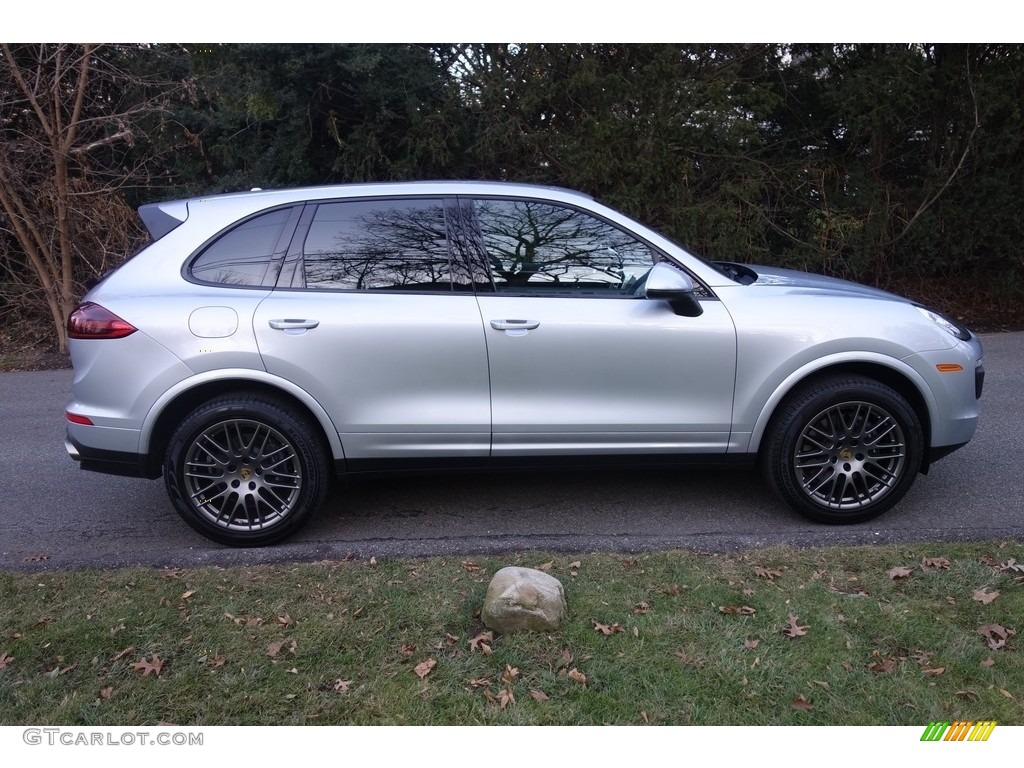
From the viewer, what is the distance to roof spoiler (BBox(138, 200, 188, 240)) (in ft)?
14.9

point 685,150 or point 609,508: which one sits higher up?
point 685,150

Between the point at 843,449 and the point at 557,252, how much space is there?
183 cm

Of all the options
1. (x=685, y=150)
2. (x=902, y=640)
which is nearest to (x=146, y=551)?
(x=902, y=640)

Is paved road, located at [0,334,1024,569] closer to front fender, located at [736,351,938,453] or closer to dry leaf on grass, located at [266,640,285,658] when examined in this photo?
front fender, located at [736,351,938,453]

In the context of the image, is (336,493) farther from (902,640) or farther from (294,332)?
(902,640)

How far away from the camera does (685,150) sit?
10.6m

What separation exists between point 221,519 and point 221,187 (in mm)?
7593

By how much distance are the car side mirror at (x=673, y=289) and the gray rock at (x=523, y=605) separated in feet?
5.19

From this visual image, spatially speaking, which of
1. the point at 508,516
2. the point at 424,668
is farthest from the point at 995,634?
the point at 508,516

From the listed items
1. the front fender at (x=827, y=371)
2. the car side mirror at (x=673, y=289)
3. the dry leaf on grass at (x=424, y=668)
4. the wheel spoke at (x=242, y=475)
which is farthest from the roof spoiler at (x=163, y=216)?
the front fender at (x=827, y=371)

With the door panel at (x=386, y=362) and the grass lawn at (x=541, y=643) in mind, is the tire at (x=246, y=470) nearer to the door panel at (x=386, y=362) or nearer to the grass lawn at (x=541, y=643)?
the door panel at (x=386, y=362)

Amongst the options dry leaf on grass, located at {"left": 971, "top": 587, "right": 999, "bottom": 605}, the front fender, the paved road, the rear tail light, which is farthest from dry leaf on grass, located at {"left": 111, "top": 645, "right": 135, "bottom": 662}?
dry leaf on grass, located at {"left": 971, "top": 587, "right": 999, "bottom": 605}

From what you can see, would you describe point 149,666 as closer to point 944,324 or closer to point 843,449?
point 843,449
